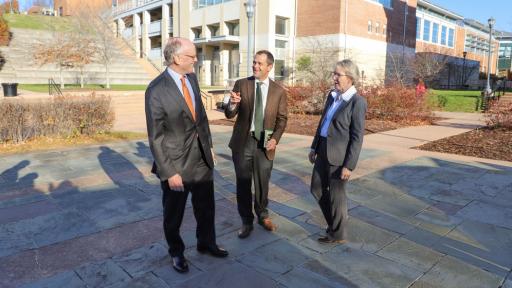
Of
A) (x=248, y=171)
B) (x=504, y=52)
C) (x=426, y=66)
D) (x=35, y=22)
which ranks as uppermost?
(x=504, y=52)

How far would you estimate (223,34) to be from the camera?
36.8m

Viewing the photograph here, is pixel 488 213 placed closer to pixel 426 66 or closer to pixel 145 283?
pixel 145 283

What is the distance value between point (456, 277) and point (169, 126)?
2.59m

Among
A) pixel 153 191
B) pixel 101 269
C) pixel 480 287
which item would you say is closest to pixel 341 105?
pixel 480 287

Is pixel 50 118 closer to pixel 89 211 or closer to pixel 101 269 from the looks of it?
pixel 89 211

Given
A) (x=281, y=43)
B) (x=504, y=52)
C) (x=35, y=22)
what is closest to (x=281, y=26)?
(x=281, y=43)

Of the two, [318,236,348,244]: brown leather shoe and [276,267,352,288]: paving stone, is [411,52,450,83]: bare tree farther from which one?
[276,267,352,288]: paving stone

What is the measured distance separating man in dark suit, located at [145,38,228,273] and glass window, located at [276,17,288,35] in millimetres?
33514

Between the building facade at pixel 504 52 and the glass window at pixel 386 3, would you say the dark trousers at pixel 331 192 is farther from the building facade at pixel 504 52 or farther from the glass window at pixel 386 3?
the building facade at pixel 504 52

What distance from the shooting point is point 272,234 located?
4.18 m

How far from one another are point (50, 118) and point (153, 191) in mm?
4955

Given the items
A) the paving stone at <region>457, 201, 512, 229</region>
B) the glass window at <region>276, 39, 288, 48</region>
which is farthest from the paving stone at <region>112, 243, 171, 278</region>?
the glass window at <region>276, 39, 288, 48</region>

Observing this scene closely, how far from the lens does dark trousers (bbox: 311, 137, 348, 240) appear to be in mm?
3842

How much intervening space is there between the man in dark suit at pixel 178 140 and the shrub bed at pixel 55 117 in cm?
681
